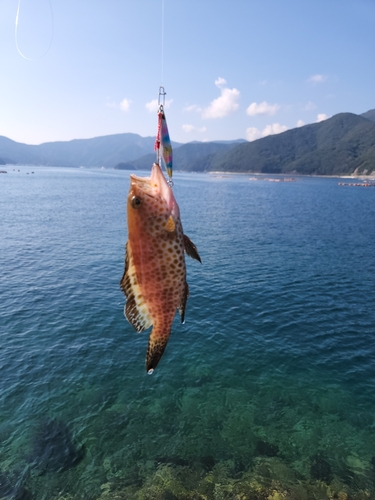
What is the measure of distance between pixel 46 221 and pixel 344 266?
54708mm

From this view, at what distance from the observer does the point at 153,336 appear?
11.5ft

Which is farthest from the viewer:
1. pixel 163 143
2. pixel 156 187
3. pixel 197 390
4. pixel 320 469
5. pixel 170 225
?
pixel 197 390

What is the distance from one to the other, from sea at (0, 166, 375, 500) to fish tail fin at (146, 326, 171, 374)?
1385 centimetres

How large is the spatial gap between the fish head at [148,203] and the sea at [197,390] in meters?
14.9

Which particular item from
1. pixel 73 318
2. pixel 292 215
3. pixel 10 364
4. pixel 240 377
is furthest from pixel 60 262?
pixel 292 215

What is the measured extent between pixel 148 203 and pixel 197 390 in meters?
18.7

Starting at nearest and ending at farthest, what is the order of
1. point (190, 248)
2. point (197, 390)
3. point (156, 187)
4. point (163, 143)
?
point (156, 187) → point (190, 248) → point (163, 143) → point (197, 390)

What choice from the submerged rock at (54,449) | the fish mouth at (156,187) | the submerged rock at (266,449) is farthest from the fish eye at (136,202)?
the submerged rock at (266,449)

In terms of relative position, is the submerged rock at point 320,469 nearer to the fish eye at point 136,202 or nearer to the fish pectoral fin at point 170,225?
the fish pectoral fin at point 170,225

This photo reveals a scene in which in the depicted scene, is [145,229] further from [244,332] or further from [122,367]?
[244,332]

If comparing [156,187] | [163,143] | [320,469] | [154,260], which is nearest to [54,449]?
[320,469]

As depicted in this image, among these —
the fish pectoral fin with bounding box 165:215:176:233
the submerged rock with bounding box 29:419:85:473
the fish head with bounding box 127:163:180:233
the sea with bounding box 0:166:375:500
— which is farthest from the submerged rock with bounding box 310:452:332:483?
the fish head with bounding box 127:163:180:233

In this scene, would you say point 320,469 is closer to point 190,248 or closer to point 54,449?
point 54,449

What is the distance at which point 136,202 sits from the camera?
323 centimetres
